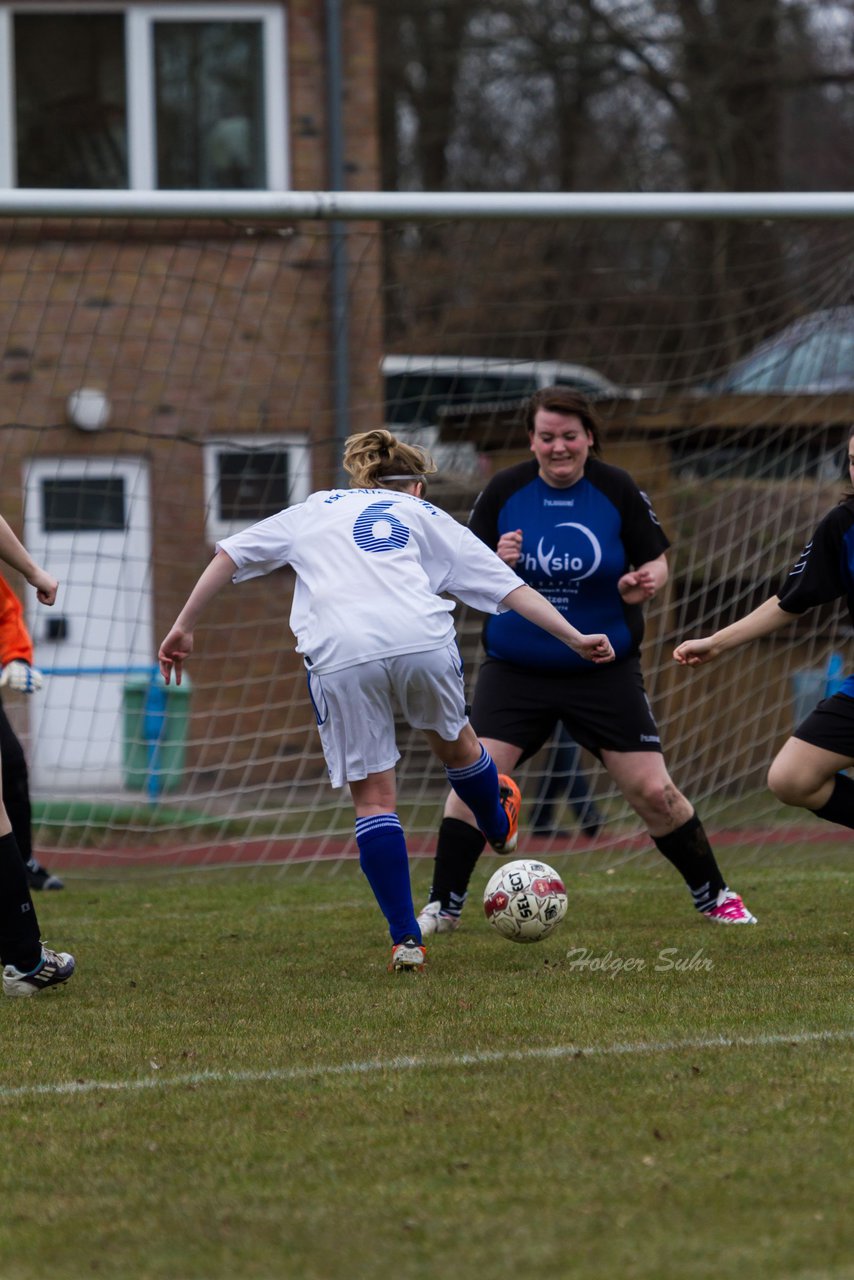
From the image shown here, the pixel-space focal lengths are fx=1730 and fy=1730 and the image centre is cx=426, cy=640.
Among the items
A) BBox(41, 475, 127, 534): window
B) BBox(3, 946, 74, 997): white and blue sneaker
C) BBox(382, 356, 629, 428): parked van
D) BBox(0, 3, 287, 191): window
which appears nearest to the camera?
BBox(3, 946, 74, 997): white and blue sneaker

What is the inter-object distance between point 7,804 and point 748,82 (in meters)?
16.2

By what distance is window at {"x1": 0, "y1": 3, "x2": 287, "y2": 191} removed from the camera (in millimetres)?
13211

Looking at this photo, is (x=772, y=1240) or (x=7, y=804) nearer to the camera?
(x=772, y=1240)

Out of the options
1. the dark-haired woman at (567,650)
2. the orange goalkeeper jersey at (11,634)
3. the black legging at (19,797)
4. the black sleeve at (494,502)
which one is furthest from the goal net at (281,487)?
the dark-haired woman at (567,650)

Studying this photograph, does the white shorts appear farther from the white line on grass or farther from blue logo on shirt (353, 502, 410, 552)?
the white line on grass

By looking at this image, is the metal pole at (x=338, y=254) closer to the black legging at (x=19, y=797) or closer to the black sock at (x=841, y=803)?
the black legging at (x=19, y=797)

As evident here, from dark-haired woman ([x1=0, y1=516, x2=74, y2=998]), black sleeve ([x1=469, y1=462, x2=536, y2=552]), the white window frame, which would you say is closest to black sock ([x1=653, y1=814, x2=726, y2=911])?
black sleeve ([x1=469, y1=462, x2=536, y2=552])

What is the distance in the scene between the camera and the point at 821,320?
30.1 ft

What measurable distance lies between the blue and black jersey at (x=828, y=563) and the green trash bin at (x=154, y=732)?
5.05m

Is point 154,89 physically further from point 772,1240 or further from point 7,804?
point 772,1240

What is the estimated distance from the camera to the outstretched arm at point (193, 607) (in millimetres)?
5289

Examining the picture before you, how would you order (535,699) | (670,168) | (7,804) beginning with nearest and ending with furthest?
1. (535,699)
2. (7,804)
3. (670,168)

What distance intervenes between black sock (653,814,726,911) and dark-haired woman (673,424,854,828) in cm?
56

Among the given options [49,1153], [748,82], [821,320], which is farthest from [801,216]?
[748,82]
